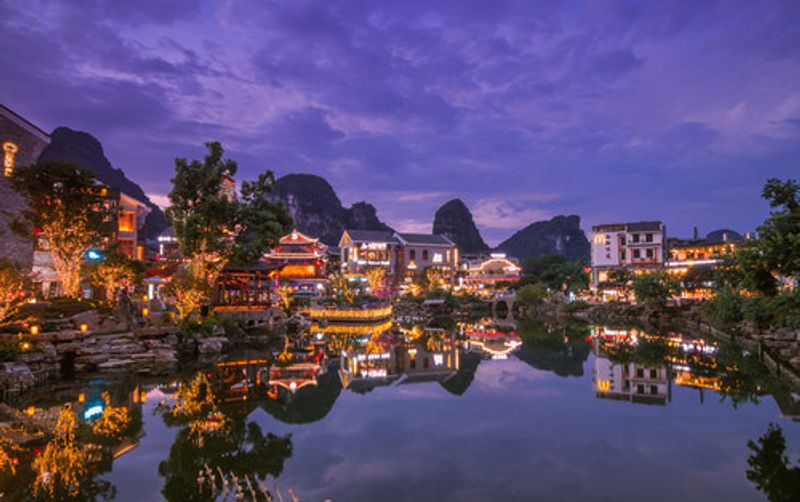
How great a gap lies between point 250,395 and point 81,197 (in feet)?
55.1

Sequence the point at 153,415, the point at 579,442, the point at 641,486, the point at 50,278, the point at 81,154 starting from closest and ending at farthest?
the point at 641,486, the point at 579,442, the point at 153,415, the point at 50,278, the point at 81,154

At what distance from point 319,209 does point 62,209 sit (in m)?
150

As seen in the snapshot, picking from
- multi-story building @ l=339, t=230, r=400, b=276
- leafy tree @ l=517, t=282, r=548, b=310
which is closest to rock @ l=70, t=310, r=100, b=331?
multi-story building @ l=339, t=230, r=400, b=276

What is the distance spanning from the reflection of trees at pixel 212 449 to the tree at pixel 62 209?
15.3 meters

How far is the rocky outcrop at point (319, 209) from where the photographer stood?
173m

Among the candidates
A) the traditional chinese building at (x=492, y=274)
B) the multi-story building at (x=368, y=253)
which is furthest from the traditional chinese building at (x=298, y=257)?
the traditional chinese building at (x=492, y=274)

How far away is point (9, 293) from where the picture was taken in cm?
2122

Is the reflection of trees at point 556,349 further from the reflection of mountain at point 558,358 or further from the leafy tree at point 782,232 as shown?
the leafy tree at point 782,232

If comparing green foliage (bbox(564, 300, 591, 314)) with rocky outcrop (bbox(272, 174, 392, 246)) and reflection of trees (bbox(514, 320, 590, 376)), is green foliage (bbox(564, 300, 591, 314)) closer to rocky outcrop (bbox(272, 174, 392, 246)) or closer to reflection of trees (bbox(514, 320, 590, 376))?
reflection of trees (bbox(514, 320, 590, 376))

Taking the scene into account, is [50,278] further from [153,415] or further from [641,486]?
[641,486]

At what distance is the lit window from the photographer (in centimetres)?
2827

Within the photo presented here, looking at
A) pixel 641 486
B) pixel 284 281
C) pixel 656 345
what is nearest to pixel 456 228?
pixel 284 281

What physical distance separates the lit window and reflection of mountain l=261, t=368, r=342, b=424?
22359 mm

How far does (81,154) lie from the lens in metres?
127
